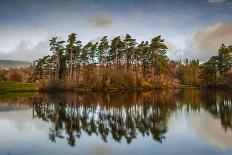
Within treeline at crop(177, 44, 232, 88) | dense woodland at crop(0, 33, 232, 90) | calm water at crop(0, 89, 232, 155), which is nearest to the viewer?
calm water at crop(0, 89, 232, 155)

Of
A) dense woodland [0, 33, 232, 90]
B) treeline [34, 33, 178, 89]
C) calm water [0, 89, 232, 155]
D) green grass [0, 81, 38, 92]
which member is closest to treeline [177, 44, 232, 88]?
dense woodland [0, 33, 232, 90]

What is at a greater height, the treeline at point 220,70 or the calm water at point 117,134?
the treeline at point 220,70

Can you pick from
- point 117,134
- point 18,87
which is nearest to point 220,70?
point 18,87

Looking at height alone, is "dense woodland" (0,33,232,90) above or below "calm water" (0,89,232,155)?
above

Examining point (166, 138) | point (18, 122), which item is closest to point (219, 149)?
point (166, 138)

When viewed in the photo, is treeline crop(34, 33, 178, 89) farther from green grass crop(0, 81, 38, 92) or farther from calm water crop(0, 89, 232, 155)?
calm water crop(0, 89, 232, 155)

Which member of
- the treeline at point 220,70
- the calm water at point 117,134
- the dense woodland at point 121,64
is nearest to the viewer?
the calm water at point 117,134

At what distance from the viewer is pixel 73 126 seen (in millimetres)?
19594

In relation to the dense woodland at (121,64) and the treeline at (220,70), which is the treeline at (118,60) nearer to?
the dense woodland at (121,64)

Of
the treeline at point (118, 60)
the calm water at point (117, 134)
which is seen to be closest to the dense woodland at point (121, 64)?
→ the treeline at point (118, 60)

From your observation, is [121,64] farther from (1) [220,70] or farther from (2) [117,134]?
(2) [117,134]

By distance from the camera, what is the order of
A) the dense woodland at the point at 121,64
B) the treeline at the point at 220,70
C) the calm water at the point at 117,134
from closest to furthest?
the calm water at the point at 117,134 → the dense woodland at the point at 121,64 → the treeline at the point at 220,70

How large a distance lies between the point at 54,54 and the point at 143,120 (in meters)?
62.4

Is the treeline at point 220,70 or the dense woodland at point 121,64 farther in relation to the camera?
the treeline at point 220,70
